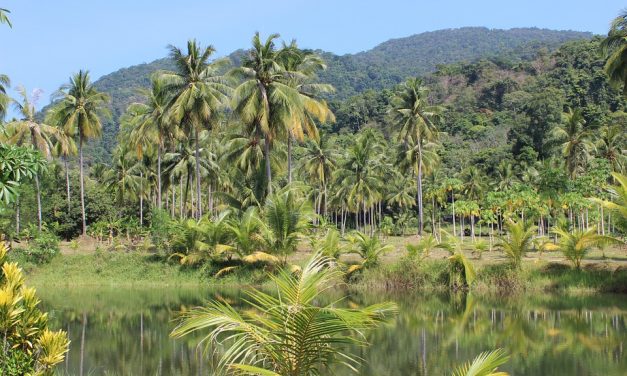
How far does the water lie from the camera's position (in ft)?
51.2

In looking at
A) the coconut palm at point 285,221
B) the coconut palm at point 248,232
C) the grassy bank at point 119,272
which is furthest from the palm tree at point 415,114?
the grassy bank at point 119,272

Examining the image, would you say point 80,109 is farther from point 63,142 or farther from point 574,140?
point 574,140

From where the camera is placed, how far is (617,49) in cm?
3241

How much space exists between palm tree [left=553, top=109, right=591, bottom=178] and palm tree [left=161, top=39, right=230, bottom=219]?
1063 inches

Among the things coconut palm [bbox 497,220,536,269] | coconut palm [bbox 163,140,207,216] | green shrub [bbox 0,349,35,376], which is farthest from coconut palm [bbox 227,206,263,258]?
green shrub [bbox 0,349,35,376]

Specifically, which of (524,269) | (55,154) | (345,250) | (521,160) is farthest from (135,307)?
(521,160)

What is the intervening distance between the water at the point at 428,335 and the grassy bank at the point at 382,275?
2.02 metres

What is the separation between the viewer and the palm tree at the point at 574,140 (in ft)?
160

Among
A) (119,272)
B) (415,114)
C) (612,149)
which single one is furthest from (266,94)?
(612,149)

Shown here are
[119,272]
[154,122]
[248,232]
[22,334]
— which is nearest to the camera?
[22,334]

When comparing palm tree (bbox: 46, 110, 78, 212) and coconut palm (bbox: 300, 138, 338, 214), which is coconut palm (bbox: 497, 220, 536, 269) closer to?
coconut palm (bbox: 300, 138, 338, 214)

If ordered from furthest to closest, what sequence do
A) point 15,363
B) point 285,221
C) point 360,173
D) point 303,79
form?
1. point 360,173
2. point 303,79
3. point 285,221
4. point 15,363

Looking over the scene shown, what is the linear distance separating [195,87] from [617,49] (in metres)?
23.2

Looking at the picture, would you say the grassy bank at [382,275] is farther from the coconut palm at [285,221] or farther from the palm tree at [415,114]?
the palm tree at [415,114]
